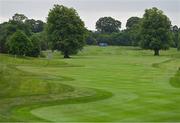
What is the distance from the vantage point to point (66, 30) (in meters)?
102

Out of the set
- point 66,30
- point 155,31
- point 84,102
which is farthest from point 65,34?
point 84,102

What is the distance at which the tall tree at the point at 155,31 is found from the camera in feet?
381

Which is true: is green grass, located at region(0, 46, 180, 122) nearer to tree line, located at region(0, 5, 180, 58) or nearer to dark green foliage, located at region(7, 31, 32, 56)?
dark green foliage, located at region(7, 31, 32, 56)

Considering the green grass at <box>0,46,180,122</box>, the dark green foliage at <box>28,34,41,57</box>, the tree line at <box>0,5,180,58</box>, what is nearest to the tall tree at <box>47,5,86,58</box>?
the tree line at <box>0,5,180,58</box>

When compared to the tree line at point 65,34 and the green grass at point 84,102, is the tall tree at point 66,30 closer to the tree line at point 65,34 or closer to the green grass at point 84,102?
the tree line at point 65,34

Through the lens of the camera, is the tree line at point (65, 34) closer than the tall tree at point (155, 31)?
Yes

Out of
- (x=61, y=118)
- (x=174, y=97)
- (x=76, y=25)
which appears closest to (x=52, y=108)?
(x=61, y=118)

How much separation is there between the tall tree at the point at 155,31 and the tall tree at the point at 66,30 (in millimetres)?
21502

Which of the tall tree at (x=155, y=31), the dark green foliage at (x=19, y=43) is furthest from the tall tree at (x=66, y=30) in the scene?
the tall tree at (x=155, y=31)

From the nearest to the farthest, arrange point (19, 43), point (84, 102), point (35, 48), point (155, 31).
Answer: point (84, 102) → point (19, 43) → point (35, 48) → point (155, 31)

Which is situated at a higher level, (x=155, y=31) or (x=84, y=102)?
(x=155, y=31)

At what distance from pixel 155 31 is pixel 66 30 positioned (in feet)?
88.2

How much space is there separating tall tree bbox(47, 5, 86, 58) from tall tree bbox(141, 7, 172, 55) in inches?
847

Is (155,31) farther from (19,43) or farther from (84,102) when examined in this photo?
(84,102)
